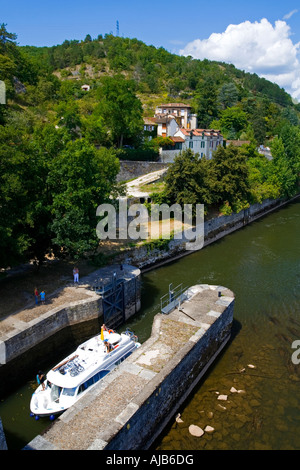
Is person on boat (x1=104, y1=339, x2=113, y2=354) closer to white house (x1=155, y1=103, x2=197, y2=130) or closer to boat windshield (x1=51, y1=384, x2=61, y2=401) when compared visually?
boat windshield (x1=51, y1=384, x2=61, y2=401)

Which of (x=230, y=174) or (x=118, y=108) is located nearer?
(x=230, y=174)

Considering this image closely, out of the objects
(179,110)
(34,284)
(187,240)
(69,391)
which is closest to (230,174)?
(187,240)

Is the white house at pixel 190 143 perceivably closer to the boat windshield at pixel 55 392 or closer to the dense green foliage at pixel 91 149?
the dense green foliage at pixel 91 149

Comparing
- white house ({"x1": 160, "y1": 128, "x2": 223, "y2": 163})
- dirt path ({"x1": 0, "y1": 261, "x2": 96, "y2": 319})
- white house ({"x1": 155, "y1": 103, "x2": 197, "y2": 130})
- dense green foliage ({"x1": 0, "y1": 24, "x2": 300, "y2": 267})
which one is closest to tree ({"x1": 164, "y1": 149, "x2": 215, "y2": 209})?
dense green foliage ({"x1": 0, "y1": 24, "x2": 300, "y2": 267})

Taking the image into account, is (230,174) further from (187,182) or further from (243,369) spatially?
(243,369)

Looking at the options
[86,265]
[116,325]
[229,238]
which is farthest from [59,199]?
[229,238]
